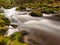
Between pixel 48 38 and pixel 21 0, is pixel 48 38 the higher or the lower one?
the higher one

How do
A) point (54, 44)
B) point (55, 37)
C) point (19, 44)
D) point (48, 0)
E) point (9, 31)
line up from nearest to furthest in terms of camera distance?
point (19, 44) < point (54, 44) < point (55, 37) < point (9, 31) < point (48, 0)

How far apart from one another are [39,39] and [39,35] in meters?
0.78

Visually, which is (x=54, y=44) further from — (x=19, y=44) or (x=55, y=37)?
(x=19, y=44)

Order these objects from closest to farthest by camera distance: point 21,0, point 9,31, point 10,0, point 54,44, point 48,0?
point 54,44 < point 9,31 < point 48,0 < point 21,0 < point 10,0

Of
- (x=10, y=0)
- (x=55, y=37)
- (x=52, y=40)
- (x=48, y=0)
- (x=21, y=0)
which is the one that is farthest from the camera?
(x=10, y=0)

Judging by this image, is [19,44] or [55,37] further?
[55,37]

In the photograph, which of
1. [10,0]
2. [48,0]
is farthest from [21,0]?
[48,0]

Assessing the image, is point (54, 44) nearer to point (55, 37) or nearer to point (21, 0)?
point (55, 37)

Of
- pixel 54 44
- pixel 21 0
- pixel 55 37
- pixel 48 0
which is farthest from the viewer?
pixel 21 0

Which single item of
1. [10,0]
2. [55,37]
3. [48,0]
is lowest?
[10,0]

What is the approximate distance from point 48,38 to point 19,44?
2261 mm

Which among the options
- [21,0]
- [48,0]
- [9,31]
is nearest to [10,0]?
[21,0]

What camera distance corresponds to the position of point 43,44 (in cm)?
773

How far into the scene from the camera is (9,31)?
9641 mm
